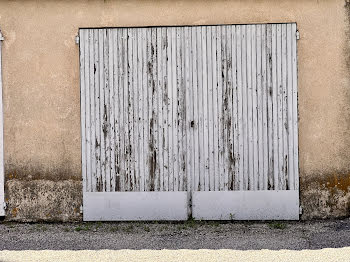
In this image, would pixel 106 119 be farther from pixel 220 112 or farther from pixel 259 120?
pixel 259 120

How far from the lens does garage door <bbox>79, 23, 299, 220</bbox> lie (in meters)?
7.78

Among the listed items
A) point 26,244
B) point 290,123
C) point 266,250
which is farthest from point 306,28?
point 26,244

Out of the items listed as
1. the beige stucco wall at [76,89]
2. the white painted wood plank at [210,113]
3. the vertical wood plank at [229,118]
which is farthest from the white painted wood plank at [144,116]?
the vertical wood plank at [229,118]

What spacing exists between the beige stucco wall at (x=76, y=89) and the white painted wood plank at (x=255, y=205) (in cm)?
21

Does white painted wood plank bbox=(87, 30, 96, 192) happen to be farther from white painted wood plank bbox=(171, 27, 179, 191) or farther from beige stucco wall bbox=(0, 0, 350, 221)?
white painted wood plank bbox=(171, 27, 179, 191)

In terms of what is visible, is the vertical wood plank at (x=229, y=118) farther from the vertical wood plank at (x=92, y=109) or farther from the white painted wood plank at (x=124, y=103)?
the vertical wood plank at (x=92, y=109)

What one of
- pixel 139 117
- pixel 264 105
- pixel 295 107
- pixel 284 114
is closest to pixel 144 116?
pixel 139 117

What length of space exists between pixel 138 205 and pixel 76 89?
5.67 feet

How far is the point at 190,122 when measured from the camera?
7.82 meters

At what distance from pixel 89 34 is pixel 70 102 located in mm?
926

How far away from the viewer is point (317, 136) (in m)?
7.78

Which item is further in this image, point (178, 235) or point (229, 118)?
point (229, 118)

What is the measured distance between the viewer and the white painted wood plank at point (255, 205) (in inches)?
306

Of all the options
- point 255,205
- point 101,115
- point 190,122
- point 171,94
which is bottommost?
point 255,205
